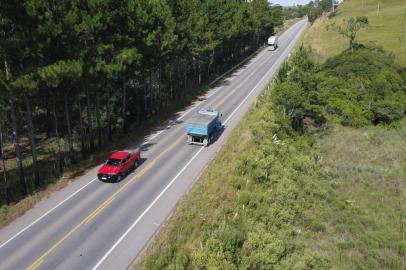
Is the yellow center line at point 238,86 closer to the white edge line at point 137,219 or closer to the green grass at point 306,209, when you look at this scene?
the green grass at point 306,209

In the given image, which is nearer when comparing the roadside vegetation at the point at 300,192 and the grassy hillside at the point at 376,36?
the roadside vegetation at the point at 300,192

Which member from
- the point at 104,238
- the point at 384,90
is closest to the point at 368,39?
the point at 384,90

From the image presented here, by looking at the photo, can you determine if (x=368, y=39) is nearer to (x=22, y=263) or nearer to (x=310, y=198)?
(x=310, y=198)

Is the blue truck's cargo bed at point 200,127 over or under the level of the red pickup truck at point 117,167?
over

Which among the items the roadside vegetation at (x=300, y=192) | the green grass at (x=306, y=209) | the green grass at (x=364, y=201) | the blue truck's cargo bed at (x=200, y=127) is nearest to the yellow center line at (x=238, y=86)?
the roadside vegetation at (x=300, y=192)

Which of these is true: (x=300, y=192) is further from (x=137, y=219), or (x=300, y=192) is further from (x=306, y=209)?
(x=137, y=219)

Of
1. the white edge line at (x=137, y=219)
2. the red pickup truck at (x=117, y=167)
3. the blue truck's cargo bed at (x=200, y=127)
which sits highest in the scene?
the blue truck's cargo bed at (x=200, y=127)
